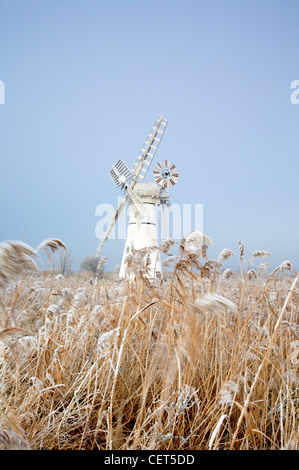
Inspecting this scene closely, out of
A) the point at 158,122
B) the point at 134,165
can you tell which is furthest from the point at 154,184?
the point at 158,122

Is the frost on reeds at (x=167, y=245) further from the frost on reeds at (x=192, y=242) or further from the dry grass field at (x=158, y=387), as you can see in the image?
the frost on reeds at (x=192, y=242)

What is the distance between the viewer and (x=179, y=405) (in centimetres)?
181

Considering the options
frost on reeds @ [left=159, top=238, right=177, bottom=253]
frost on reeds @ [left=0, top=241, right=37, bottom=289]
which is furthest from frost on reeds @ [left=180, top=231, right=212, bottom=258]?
frost on reeds @ [left=0, top=241, right=37, bottom=289]

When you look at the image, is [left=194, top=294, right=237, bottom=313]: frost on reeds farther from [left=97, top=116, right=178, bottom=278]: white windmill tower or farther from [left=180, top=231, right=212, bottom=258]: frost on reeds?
[left=97, top=116, right=178, bottom=278]: white windmill tower

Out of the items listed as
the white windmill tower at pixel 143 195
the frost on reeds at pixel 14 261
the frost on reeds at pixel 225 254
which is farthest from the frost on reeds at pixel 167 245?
the white windmill tower at pixel 143 195

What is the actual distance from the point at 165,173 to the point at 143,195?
287 cm

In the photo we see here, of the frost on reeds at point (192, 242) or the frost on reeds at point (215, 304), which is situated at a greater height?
the frost on reeds at point (192, 242)

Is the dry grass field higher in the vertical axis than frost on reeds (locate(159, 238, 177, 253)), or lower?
lower

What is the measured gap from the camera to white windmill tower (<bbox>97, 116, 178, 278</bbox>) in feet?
71.9

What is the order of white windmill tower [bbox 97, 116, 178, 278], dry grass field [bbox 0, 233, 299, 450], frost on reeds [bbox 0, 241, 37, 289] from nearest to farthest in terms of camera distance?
frost on reeds [bbox 0, 241, 37, 289]
dry grass field [bbox 0, 233, 299, 450]
white windmill tower [bbox 97, 116, 178, 278]

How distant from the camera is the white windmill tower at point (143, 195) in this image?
2192 centimetres

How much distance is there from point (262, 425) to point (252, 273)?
1.59 metres

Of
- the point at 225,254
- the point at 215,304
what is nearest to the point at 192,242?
the point at 225,254

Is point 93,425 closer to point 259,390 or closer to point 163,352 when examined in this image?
point 163,352
